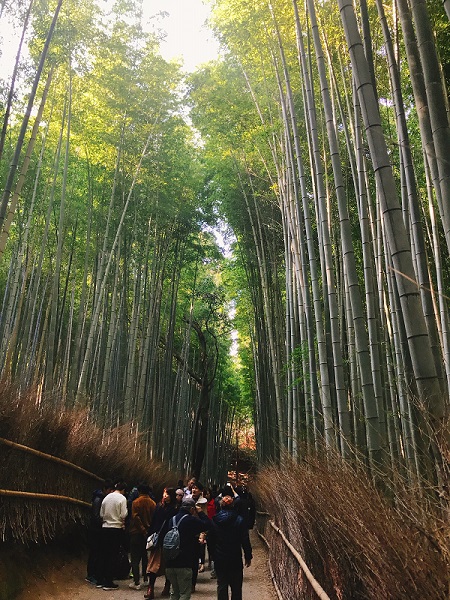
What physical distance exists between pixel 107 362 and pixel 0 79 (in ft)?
12.7

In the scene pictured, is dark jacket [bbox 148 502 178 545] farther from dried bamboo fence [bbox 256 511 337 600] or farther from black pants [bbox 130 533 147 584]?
dried bamboo fence [bbox 256 511 337 600]

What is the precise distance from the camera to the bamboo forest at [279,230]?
2.12 metres

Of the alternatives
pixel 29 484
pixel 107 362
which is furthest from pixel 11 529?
pixel 107 362

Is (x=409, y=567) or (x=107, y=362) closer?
(x=409, y=567)

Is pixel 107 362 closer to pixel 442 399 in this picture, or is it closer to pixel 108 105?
pixel 108 105

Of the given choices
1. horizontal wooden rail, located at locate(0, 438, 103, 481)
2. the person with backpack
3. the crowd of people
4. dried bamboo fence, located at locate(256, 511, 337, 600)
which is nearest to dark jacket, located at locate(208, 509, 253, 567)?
the crowd of people

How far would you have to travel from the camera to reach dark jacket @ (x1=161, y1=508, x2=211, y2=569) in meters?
3.21

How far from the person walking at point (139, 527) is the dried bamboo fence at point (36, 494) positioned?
26.2 inches

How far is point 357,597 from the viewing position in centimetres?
170

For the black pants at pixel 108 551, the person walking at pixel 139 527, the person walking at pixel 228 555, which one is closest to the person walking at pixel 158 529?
the person walking at pixel 139 527

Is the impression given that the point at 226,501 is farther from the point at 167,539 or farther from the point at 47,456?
the point at 47,456

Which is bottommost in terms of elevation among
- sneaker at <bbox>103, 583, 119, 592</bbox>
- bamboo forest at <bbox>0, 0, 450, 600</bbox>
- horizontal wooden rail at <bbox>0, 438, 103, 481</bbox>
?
sneaker at <bbox>103, 583, 119, 592</bbox>

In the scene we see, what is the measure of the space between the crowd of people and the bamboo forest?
0.41 m

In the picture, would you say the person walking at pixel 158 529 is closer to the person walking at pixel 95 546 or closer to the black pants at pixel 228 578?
the person walking at pixel 95 546
